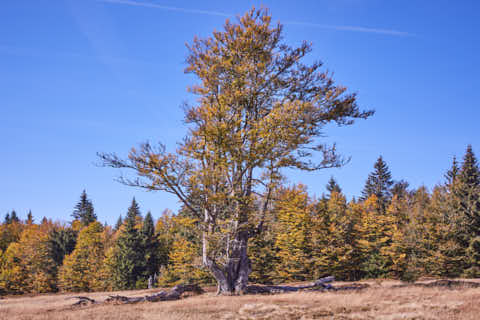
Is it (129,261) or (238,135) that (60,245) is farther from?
(238,135)

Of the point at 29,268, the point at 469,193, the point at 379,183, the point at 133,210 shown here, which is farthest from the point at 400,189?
the point at 29,268

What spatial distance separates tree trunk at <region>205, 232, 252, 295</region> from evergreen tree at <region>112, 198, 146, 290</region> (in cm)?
3258

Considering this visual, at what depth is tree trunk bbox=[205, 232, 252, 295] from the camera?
1925 centimetres

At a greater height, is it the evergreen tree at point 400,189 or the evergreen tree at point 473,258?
the evergreen tree at point 400,189

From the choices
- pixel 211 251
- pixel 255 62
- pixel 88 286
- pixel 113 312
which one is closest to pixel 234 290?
pixel 211 251

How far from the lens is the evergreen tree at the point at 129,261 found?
1914 inches

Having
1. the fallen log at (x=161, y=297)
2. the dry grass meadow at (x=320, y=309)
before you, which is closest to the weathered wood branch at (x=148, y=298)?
the fallen log at (x=161, y=297)

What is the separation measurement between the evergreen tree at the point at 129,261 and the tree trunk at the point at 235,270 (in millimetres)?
32582

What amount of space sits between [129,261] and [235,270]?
33424 millimetres

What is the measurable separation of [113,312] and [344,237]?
1236 inches

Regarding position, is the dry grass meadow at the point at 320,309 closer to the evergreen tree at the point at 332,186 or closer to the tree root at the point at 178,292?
the tree root at the point at 178,292

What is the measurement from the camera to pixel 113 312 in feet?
43.4

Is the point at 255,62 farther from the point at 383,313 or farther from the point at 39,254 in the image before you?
the point at 39,254

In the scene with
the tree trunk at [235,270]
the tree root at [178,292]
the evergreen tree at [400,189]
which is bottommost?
the tree root at [178,292]
